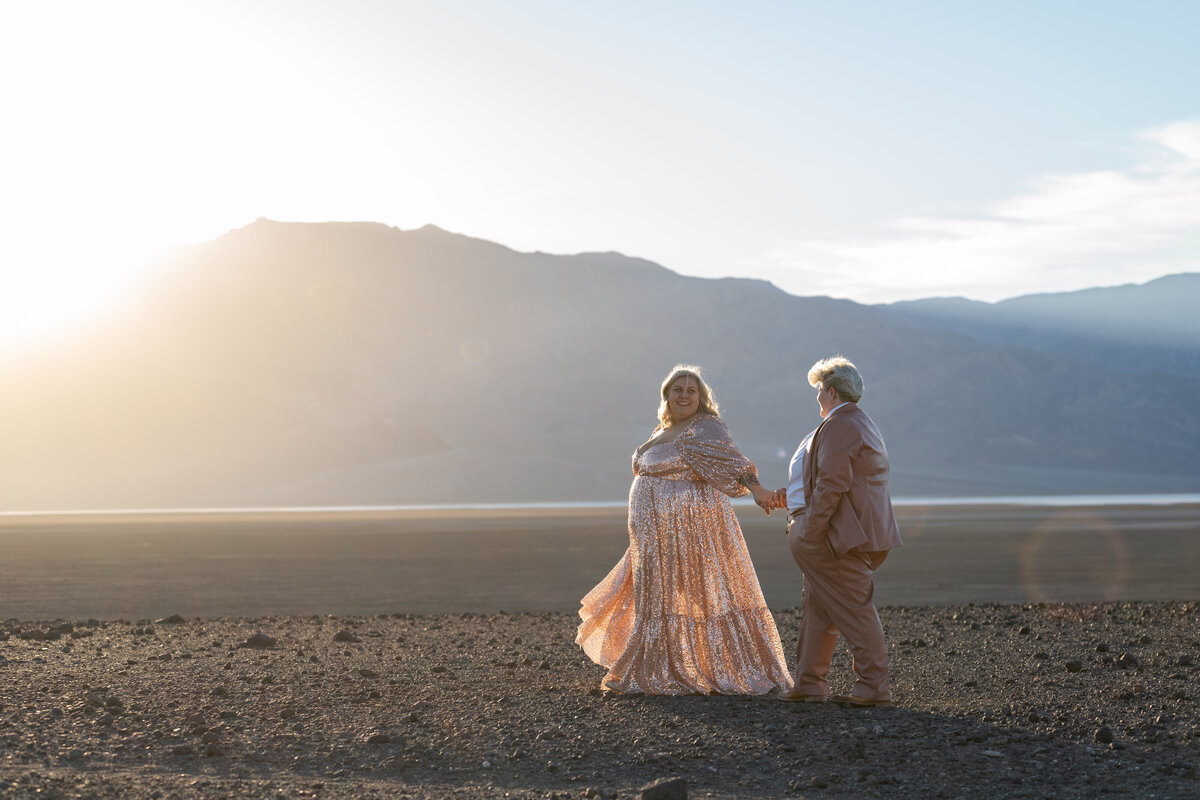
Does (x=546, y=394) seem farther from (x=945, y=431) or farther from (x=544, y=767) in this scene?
(x=544, y=767)

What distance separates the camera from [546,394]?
112438 millimetres

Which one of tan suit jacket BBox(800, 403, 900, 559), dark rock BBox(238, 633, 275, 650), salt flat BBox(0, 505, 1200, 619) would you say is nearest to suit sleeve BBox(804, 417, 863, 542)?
tan suit jacket BBox(800, 403, 900, 559)

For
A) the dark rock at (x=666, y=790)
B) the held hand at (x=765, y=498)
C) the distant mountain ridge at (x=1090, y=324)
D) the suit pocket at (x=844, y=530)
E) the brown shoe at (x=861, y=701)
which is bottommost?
the brown shoe at (x=861, y=701)

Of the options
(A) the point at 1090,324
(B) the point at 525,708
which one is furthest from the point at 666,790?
(A) the point at 1090,324

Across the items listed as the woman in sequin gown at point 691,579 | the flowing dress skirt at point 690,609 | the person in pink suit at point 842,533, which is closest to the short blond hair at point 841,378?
the person in pink suit at point 842,533

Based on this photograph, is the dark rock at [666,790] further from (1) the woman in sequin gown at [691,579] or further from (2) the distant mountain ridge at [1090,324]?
(2) the distant mountain ridge at [1090,324]

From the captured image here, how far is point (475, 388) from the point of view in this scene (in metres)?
114

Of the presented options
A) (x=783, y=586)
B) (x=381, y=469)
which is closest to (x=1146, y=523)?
(x=783, y=586)

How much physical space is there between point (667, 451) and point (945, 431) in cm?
10380

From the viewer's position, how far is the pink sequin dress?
6891 millimetres

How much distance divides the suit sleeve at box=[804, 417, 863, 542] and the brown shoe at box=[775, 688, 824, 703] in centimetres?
87

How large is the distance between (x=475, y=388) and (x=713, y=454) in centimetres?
10753

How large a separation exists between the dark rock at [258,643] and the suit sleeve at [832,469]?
482cm

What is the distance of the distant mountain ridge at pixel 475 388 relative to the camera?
8025 centimetres
